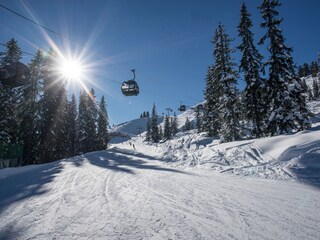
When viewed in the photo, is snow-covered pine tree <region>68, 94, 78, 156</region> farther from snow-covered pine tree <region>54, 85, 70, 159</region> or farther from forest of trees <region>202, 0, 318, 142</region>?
forest of trees <region>202, 0, 318, 142</region>

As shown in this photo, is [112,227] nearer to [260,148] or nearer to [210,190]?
[210,190]

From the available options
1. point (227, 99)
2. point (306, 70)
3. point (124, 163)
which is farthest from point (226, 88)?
point (306, 70)

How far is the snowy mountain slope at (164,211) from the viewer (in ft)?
12.0

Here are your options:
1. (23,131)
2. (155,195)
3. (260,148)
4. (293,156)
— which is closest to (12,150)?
(23,131)

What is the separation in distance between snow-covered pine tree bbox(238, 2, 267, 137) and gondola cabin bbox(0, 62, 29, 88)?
19792 millimetres

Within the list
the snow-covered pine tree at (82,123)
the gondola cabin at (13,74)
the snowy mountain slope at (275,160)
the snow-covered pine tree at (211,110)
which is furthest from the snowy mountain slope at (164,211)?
the snow-covered pine tree at (82,123)

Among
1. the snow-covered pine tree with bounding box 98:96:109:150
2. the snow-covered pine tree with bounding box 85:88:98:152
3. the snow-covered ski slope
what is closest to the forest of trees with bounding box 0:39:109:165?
the snow-covered pine tree with bounding box 85:88:98:152

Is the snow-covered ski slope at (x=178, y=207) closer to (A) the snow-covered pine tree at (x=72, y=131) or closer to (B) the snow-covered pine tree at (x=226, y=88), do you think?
(B) the snow-covered pine tree at (x=226, y=88)

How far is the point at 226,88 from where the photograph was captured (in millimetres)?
23672

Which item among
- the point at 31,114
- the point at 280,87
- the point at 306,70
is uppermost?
the point at 306,70

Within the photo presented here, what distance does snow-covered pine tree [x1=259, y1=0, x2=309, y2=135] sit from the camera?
16797mm

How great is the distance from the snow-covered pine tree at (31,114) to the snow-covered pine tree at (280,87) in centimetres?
2601

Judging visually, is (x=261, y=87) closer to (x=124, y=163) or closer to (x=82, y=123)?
(x=124, y=163)

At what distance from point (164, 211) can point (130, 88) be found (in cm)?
1543
